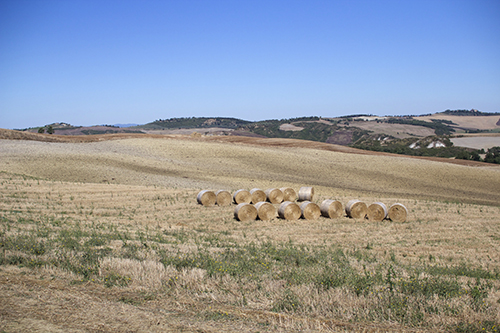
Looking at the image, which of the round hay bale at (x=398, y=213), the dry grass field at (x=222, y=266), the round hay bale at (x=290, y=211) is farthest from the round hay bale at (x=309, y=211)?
the round hay bale at (x=398, y=213)

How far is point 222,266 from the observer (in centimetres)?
836

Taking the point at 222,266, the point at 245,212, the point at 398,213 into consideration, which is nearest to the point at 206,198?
the point at 245,212

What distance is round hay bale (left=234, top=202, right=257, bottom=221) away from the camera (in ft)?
54.7

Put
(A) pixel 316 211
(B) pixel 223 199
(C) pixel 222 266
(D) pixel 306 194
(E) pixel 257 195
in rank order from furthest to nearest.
Answer: (D) pixel 306 194
(E) pixel 257 195
(B) pixel 223 199
(A) pixel 316 211
(C) pixel 222 266

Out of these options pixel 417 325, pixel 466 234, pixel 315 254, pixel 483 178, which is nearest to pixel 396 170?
pixel 483 178

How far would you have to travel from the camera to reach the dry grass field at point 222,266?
6.16 metres

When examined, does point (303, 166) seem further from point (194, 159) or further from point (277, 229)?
point (277, 229)

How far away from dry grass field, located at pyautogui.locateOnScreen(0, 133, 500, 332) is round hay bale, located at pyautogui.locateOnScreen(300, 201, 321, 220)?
0.68 metres

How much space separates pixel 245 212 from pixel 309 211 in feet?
9.50

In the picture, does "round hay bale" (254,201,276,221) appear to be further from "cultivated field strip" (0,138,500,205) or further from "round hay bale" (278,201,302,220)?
"cultivated field strip" (0,138,500,205)

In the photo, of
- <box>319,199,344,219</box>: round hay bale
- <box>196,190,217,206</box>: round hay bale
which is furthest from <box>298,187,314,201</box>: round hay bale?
<box>196,190,217,206</box>: round hay bale

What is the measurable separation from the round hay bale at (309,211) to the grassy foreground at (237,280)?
2.37 m

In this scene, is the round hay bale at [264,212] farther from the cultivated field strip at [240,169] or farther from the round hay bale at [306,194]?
the cultivated field strip at [240,169]

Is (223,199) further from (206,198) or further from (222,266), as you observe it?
(222,266)
